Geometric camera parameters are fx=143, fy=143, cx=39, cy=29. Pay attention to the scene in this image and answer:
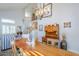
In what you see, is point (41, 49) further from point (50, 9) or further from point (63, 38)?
point (50, 9)

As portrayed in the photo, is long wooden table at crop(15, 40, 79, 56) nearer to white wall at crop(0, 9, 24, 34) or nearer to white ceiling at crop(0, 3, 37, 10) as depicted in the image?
white wall at crop(0, 9, 24, 34)

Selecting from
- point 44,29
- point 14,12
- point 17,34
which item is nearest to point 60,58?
point 44,29

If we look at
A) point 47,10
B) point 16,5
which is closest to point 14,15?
point 16,5

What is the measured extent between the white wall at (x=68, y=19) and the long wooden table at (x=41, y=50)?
9 cm

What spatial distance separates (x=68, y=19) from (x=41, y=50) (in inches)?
16.0

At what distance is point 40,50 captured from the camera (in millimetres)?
1418

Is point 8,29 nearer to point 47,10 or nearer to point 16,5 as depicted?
point 16,5

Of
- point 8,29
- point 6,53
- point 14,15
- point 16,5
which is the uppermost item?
point 16,5

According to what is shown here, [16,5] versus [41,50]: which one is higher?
[16,5]

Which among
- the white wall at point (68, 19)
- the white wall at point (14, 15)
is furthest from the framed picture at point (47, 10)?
the white wall at point (14, 15)

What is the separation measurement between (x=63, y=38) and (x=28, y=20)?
39 cm

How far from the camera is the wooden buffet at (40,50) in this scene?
142 centimetres

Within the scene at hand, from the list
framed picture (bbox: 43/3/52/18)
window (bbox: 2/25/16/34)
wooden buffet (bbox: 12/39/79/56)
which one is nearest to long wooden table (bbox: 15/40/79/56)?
wooden buffet (bbox: 12/39/79/56)

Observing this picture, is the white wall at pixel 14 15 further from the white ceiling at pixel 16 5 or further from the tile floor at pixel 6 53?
the tile floor at pixel 6 53
